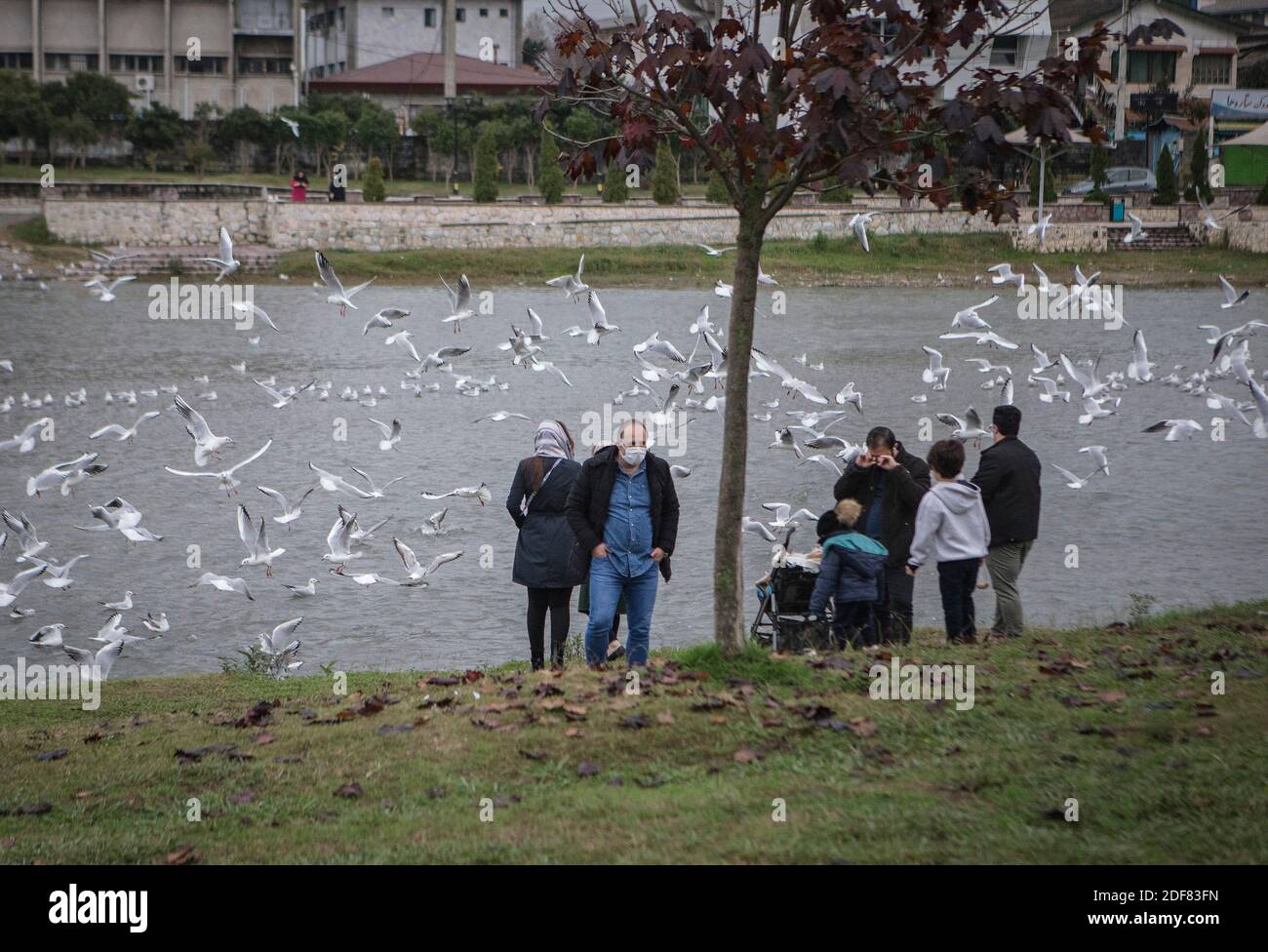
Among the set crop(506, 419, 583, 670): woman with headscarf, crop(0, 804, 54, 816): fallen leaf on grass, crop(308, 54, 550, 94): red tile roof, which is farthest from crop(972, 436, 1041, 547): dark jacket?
crop(308, 54, 550, 94): red tile roof

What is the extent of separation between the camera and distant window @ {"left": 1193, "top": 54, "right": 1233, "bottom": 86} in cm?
7162

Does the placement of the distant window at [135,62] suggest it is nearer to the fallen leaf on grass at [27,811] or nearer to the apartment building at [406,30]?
the apartment building at [406,30]

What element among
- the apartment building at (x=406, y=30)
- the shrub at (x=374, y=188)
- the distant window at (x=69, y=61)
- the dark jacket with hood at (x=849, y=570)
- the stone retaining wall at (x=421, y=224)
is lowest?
the dark jacket with hood at (x=849, y=570)

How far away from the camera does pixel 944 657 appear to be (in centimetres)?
797

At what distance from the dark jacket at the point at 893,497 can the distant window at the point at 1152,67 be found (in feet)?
217

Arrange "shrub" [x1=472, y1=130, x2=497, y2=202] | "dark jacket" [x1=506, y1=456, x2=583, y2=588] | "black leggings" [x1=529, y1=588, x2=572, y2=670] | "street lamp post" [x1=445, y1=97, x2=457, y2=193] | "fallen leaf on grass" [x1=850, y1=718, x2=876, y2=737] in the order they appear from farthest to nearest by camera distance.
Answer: "street lamp post" [x1=445, y1=97, x2=457, y2=193] → "shrub" [x1=472, y1=130, x2=497, y2=202] → "black leggings" [x1=529, y1=588, x2=572, y2=670] → "dark jacket" [x1=506, y1=456, x2=583, y2=588] → "fallen leaf on grass" [x1=850, y1=718, x2=876, y2=737]

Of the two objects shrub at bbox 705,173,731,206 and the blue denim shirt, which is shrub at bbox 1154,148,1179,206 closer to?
shrub at bbox 705,173,731,206

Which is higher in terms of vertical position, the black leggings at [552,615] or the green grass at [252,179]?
the green grass at [252,179]

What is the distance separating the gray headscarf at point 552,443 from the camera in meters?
9.15

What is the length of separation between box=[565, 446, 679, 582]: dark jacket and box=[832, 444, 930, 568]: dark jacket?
1.21 m

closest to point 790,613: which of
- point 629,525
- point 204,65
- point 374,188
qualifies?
point 629,525

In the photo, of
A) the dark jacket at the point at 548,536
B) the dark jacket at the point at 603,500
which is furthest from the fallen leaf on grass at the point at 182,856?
the dark jacket at the point at 548,536

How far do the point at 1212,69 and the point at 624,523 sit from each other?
237ft

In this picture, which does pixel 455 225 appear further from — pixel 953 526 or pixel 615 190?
pixel 953 526
